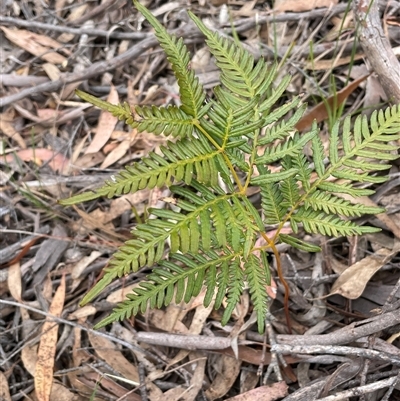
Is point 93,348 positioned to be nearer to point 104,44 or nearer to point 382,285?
point 382,285

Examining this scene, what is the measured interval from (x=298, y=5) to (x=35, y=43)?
→ 5.05ft

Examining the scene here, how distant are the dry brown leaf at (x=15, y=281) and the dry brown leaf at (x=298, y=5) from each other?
1.91 m

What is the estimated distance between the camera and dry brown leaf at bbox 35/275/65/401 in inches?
85.0

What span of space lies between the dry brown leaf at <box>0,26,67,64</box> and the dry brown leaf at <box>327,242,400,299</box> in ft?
6.68

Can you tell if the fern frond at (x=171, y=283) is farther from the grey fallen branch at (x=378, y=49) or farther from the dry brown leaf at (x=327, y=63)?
the dry brown leaf at (x=327, y=63)

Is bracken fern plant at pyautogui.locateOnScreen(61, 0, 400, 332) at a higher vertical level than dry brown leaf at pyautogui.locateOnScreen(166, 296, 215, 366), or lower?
higher

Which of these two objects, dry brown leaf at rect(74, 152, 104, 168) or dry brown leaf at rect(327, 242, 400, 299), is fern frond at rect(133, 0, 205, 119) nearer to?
dry brown leaf at rect(327, 242, 400, 299)

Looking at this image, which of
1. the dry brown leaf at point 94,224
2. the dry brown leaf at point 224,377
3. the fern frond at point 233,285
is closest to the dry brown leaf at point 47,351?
the dry brown leaf at point 94,224

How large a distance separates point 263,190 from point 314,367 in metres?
0.83

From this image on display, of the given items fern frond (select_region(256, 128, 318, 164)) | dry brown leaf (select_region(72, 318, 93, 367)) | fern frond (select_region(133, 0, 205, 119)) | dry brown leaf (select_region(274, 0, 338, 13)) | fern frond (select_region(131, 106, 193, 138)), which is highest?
fern frond (select_region(133, 0, 205, 119))

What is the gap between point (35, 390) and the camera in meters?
2.18

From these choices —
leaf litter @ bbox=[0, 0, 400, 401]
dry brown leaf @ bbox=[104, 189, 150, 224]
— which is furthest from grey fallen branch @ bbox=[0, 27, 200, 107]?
dry brown leaf @ bbox=[104, 189, 150, 224]

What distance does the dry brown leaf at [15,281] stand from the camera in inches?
95.4

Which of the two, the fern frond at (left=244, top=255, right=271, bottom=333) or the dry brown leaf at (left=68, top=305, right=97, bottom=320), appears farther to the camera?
the dry brown leaf at (left=68, top=305, right=97, bottom=320)
